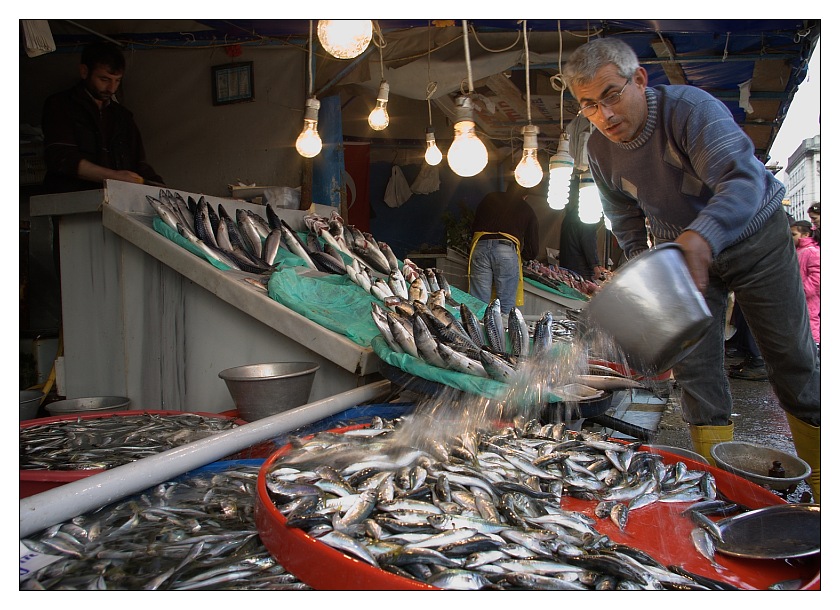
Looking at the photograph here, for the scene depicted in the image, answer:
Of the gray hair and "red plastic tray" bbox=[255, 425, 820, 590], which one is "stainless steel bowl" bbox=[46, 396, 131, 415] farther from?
the gray hair

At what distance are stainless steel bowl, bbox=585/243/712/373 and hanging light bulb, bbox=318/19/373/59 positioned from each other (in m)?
2.62

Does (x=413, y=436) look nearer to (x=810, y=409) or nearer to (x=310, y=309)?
(x=310, y=309)

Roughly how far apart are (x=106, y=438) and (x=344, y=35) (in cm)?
291

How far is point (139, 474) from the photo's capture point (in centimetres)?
207

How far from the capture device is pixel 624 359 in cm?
250

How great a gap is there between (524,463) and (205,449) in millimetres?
1377

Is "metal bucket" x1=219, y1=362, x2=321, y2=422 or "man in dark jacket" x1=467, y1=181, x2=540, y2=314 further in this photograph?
"man in dark jacket" x1=467, y1=181, x2=540, y2=314

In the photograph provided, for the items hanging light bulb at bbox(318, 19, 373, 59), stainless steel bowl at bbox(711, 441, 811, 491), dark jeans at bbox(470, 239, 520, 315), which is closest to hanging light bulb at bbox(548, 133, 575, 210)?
dark jeans at bbox(470, 239, 520, 315)

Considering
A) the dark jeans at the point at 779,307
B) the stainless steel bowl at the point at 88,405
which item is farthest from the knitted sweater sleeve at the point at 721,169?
the stainless steel bowl at the point at 88,405

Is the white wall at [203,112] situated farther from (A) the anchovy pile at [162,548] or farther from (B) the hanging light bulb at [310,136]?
(A) the anchovy pile at [162,548]

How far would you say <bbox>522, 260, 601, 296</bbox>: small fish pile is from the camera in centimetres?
1103

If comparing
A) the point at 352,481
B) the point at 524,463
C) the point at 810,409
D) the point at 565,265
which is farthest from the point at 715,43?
the point at 565,265

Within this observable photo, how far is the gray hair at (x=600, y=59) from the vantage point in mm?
2805

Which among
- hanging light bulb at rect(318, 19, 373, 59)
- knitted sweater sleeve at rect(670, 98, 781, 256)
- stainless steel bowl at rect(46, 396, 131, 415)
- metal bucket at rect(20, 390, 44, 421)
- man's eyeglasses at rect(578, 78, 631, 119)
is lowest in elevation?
stainless steel bowl at rect(46, 396, 131, 415)
